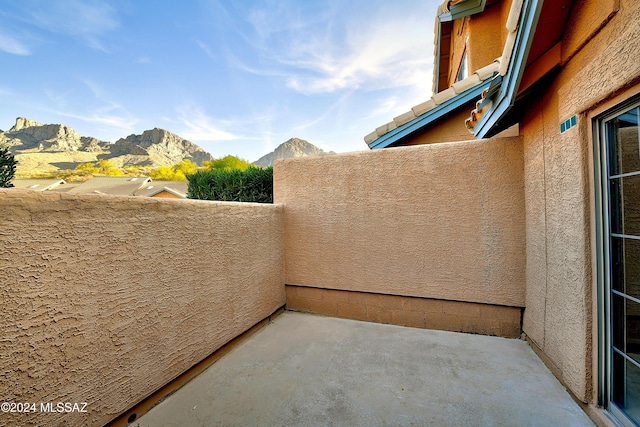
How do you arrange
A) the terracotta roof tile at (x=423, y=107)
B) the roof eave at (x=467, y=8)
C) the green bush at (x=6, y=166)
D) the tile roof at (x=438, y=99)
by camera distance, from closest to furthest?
the tile roof at (x=438, y=99)
the terracotta roof tile at (x=423, y=107)
the roof eave at (x=467, y=8)
the green bush at (x=6, y=166)

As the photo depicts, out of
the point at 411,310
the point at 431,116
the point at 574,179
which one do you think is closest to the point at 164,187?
the point at 431,116

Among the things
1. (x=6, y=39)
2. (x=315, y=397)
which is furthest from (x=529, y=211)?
(x=6, y=39)

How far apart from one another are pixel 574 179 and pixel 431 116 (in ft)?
12.9

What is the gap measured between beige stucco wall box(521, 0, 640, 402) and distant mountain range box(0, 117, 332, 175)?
75.2 metres

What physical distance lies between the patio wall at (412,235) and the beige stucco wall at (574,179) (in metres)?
0.54

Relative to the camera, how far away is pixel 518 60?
306 centimetres

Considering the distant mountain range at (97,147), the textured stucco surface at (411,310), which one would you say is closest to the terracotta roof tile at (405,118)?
the textured stucco surface at (411,310)

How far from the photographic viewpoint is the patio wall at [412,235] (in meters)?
4.56

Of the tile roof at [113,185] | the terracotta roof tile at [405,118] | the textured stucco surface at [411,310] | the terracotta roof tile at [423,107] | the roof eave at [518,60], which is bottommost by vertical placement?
the textured stucco surface at [411,310]

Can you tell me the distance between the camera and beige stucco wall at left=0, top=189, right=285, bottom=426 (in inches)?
77.7

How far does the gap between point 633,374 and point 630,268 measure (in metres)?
0.98

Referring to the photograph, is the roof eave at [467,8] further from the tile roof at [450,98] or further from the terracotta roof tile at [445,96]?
the terracotta roof tile at [445,96]

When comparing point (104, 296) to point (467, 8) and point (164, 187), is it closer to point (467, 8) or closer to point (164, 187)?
point (467, 8)

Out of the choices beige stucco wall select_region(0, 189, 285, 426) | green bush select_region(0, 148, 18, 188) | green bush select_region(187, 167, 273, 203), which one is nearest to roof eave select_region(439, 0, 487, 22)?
green bush select_region(187, 167, 273, 203)
